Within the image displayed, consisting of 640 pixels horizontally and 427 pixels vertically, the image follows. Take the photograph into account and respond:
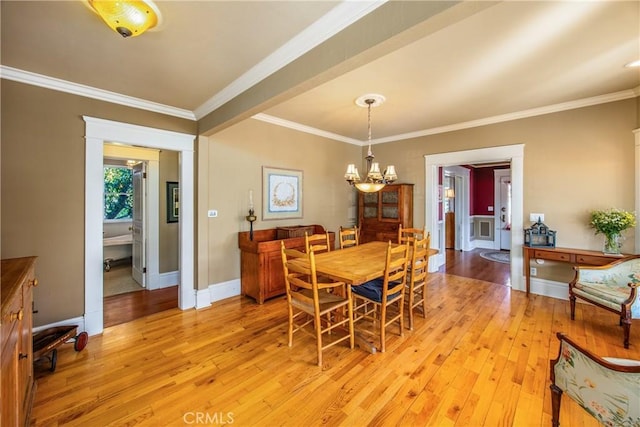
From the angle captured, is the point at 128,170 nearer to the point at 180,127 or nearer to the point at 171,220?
the point at 171,220

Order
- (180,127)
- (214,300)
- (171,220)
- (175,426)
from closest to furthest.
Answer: (175,426) → (180,127) → (214,300) → (171,220)

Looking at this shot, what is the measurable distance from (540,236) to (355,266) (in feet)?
9.62

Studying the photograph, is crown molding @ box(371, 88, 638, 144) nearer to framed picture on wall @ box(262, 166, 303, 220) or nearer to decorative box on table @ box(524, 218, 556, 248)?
decorative box on table @ box(524, 218, 556, 248)

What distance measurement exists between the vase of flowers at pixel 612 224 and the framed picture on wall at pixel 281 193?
153 inches

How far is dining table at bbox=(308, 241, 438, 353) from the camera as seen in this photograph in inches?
85.0

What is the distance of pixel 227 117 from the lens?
9.20ft

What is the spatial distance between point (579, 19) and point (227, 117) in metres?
2.99

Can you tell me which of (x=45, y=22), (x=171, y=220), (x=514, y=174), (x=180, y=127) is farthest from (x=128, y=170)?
(x=514, y=174)

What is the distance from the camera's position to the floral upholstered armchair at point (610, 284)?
2.47m

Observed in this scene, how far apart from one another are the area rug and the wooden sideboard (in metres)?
4.76

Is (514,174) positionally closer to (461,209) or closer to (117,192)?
(461,209)

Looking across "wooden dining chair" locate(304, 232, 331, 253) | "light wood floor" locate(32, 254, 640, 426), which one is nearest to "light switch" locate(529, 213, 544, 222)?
"light wood floor" locate(32, 254, 640, 426)

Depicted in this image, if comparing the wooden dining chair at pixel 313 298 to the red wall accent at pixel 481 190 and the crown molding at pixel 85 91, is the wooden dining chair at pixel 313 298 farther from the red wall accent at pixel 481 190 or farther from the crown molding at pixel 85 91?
the red wall accent at pixel 481 190

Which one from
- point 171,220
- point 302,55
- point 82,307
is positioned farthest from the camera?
point 171,220
